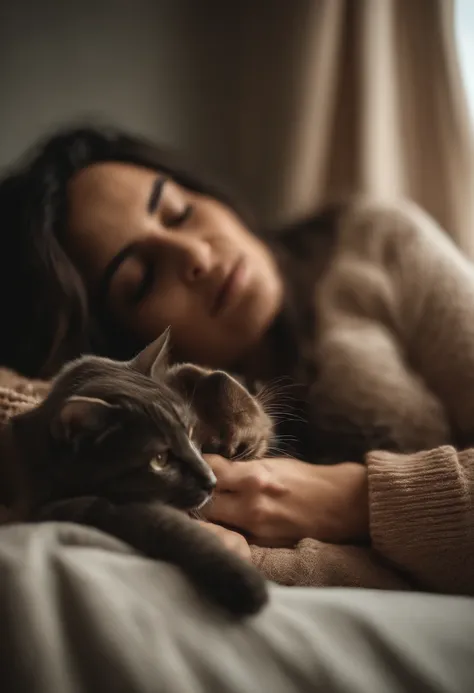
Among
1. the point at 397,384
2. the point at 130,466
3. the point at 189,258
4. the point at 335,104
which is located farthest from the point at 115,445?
the point at 335,104

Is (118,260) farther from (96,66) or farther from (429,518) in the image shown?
(96,66)

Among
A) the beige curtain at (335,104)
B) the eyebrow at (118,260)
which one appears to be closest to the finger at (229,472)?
the eyebrow at (118,260)

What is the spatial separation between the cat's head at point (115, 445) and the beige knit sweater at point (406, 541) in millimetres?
104

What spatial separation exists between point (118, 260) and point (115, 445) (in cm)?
22

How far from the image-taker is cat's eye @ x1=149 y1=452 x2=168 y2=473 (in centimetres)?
46

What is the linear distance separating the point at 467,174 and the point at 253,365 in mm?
664

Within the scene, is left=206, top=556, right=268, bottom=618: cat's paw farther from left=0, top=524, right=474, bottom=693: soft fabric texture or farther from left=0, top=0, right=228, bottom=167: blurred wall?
left=0, top=0, right=228, bottom=167: blurred wall

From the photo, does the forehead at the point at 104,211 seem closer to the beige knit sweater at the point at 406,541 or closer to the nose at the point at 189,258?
the nose at the point at 189,258

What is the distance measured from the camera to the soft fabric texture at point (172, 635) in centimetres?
36

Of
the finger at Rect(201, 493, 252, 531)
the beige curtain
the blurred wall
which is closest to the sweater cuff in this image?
the finger at Rect(201, 493, 252, 531)

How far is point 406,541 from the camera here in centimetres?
55

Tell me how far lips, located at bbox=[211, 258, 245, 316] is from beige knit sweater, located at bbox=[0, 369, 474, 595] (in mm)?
202

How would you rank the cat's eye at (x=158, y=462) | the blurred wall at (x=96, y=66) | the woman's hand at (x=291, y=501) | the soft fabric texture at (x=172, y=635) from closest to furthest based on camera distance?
1. the soft fabric texture at (x=172, y=635)
2. the cat's eye at (x=158, y=462)
3. the woman's hand at (x=291, y=501)
4. the blurred wall at (x=96, y=66)

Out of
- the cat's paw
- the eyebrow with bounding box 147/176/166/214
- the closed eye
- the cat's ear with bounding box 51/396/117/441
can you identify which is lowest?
the cat's paw
